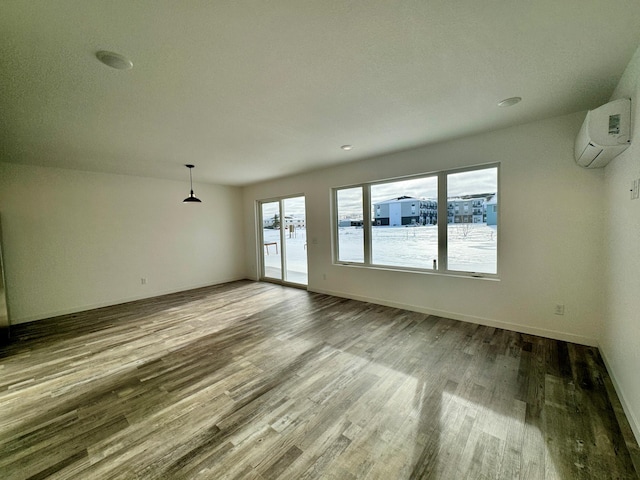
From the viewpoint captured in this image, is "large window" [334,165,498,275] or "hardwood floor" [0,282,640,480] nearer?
"hardwood floor" [0,282,640,480]

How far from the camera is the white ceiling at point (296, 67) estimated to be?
54.5 inches

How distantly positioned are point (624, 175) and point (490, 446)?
2376mm

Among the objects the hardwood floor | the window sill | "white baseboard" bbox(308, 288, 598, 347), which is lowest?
the hardwood floor

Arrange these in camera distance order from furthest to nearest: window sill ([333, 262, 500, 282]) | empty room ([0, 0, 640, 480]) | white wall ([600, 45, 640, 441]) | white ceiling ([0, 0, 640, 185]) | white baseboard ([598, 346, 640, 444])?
window sill ([333, 262, 500, 282]) < white wall ([600, 45, 640, 441]) < white baseboard ([598, 346, 640, 444]) < empty room ([0, 0, 640, 480]) < white ceiling ([0, 0, 640, 185])

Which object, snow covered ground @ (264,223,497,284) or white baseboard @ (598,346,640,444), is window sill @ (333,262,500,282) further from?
white baseboard @ (598,346,640,444)

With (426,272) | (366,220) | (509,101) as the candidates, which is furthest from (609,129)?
(366,220)

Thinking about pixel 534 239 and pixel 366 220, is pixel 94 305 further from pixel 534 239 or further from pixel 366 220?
pixel 534 239

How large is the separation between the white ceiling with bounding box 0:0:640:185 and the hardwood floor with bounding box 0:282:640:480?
2587 millimetres

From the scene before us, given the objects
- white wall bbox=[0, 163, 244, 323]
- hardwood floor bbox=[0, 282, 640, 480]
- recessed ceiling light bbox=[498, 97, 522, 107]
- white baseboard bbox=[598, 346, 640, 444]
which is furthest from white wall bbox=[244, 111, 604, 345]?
white wall bbox=[0, 163, 244, 323]

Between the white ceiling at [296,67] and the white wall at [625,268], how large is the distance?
52 cm

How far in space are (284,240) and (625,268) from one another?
18.2ft

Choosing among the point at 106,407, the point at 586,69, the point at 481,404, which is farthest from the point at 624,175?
the point at 106,407

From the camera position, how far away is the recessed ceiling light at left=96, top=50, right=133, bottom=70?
1.64m

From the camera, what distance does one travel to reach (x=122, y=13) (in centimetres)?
135
